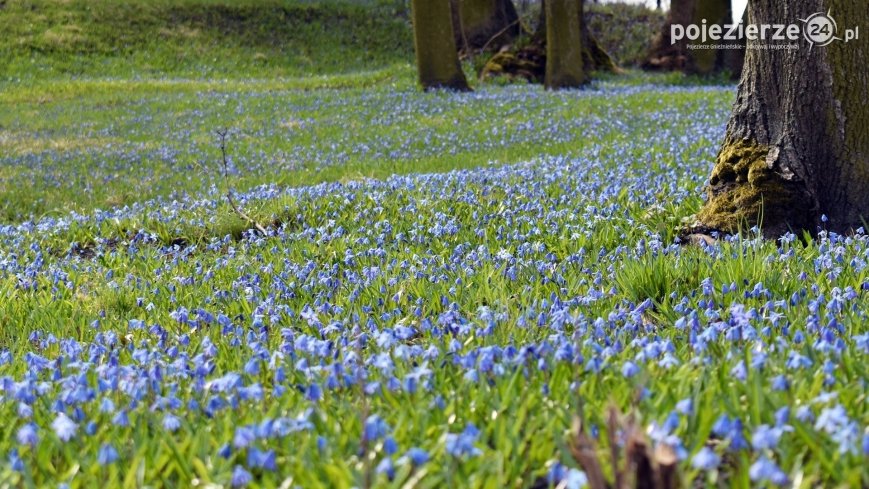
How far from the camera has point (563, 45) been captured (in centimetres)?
2077

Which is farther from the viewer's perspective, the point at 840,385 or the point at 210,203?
the point at 210,203

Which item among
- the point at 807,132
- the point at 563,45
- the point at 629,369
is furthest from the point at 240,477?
the point at 563,45

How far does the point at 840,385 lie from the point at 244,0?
134ft

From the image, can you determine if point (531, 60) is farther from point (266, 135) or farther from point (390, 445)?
point (390, 445)

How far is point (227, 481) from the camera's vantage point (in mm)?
2033

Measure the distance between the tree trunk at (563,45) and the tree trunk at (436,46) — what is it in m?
2.34

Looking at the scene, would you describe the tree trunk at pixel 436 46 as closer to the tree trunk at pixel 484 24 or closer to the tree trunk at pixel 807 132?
the tree trunk at pixel 484 24

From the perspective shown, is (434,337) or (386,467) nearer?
(386,467)

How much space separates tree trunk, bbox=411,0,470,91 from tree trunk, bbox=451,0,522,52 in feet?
21.4

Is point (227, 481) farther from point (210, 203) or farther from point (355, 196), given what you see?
point (210, 203)

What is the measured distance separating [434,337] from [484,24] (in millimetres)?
24820

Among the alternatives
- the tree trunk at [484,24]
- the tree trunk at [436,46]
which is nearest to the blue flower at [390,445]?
the tree trunk at [436,46]

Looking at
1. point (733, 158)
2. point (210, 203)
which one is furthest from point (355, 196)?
point (733, 158)

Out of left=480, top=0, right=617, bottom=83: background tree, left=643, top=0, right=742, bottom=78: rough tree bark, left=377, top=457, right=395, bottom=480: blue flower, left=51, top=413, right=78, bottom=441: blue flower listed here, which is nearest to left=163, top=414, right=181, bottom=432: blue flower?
left=51, top=413, right=78, bottom=441: blue flower
